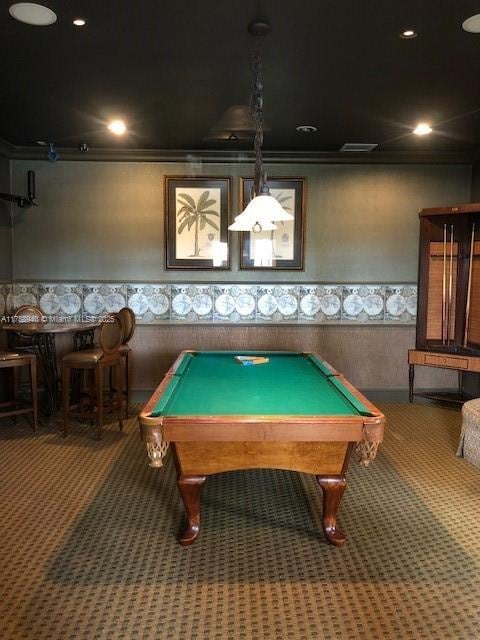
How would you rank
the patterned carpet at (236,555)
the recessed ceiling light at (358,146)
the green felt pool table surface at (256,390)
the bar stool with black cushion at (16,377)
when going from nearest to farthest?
1. the patterned carpet at (236,555)
2. the green felt pool table surface at (256,390)
3. the bar stool with black cushion at (16,377)
4. the recessed ceiling light at (358,146)

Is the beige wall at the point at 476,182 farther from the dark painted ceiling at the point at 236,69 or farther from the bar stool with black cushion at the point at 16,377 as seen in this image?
the bar stool with black cushion at the point at 16,377

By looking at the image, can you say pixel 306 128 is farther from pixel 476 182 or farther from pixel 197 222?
pixel 476 182

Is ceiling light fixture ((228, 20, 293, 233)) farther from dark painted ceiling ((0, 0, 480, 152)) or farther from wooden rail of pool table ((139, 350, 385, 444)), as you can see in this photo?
wooden rail of pool table ((139, 350, 385, 444))

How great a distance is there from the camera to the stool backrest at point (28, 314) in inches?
193

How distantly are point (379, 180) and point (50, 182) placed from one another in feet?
11.6

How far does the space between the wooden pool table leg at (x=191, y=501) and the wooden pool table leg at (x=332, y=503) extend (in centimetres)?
62

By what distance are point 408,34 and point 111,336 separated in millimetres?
3056

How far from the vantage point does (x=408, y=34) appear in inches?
105

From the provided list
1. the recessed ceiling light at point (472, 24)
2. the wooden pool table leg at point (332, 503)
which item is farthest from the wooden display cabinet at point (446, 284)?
the wooden pool table leg at point (332, 503)

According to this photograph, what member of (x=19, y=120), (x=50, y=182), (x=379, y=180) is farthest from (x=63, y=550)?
(x=379, y=180)

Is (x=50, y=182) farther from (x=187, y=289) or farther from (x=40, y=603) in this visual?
(x=40, y=603)

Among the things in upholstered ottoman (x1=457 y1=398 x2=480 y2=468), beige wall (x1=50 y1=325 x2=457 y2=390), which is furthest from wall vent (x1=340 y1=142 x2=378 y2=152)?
upholstered ottoman (x1=457 y1=398 x2=480 y2=468)

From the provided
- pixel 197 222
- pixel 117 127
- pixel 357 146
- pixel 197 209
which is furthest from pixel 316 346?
pixel 117 127

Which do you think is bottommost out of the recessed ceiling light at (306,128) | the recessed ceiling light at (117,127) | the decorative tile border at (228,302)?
the decorative tile border at (228,302)
